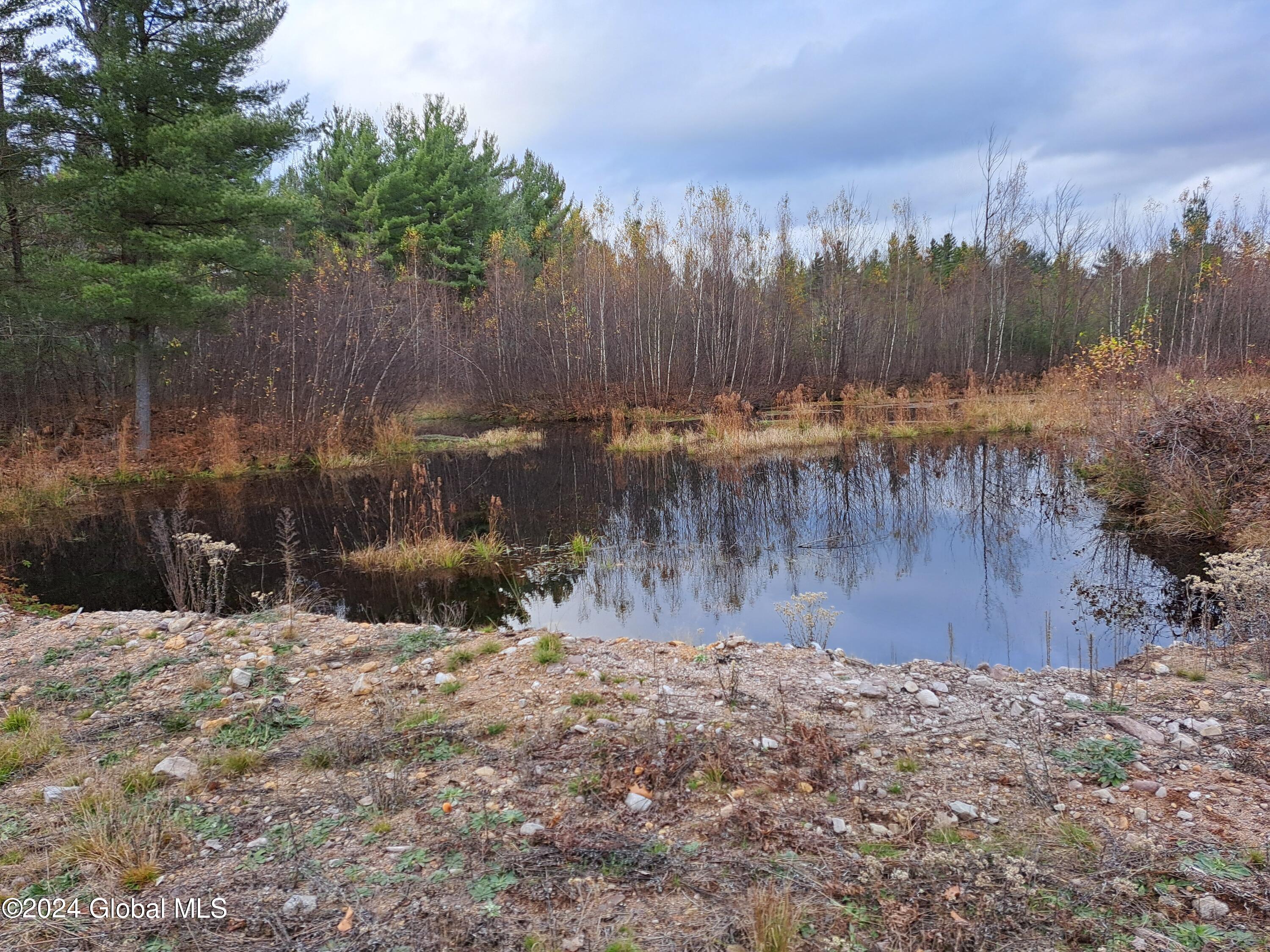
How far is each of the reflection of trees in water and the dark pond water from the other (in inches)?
1.5

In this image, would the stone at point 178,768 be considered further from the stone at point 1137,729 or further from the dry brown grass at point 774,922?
the stone at point 1137,729

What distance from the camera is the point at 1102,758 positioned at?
314 cm

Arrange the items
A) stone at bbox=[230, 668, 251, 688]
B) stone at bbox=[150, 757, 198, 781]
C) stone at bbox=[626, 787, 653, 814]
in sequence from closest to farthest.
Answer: stone at bbox=[626, 787, 653, 814], stone at bbox=[150, 757, 198, 781], stone at bbox=[230, 668, 251, 688]

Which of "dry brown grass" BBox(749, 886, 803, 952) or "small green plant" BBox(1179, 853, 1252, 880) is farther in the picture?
"small green plant" BBox(1179, 853, 1252, 880)

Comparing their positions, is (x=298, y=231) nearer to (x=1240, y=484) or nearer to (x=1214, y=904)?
(x=1240, y=484)

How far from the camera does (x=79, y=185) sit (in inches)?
490

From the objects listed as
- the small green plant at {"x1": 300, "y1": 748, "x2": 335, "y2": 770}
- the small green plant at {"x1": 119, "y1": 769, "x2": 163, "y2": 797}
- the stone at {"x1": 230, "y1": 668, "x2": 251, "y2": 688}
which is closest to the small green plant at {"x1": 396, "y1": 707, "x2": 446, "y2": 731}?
the small green plant at {"x1": 300, "y1": 748, "x2": 335, "y2": 770}

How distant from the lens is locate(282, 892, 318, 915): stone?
2285mm

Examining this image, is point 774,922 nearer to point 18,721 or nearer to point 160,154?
point 18,721

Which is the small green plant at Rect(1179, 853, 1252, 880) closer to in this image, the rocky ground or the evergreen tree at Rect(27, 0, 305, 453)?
the rocky ground

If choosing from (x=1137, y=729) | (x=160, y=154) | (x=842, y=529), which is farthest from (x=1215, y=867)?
(x=160, y=154)

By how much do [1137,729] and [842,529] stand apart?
6.50 meters

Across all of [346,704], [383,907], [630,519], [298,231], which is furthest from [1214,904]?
[298,231]

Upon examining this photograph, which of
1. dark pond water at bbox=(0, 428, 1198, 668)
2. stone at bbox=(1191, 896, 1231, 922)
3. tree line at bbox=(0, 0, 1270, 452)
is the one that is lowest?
dark pond water at bbox=(0, 428, 1198, 668)
